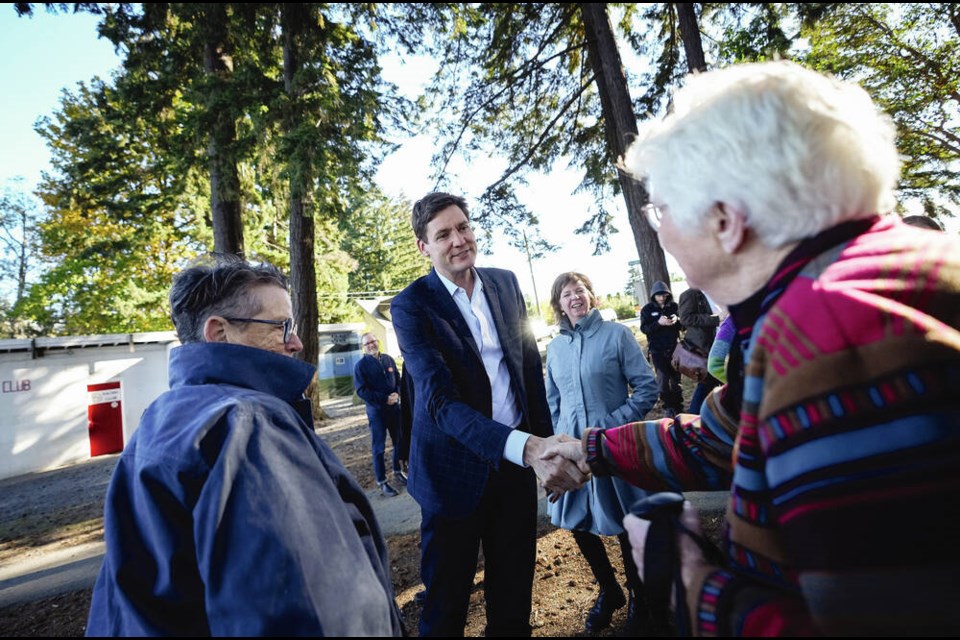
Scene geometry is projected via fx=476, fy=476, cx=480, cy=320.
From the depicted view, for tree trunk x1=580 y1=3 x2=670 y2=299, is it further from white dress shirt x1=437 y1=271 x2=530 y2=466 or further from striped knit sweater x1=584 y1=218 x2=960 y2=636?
striped knit sweater x1=584 y1=218 x2=960 y2=636

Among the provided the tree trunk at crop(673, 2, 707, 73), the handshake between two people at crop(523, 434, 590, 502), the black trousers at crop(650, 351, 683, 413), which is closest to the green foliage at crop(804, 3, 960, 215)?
the tree trunk at crop(673, 2, 707, 73)

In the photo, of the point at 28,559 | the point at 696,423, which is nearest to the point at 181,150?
the point at 28,559

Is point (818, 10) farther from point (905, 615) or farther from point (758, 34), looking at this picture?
point (905, 615)

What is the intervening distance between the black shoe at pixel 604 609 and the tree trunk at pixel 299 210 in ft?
18.4

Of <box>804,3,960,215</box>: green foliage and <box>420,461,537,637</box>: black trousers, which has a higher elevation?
<box>804,3,960,215</box>: green foliage

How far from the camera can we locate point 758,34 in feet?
27.2

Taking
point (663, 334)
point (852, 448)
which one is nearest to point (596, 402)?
point (852, 448)

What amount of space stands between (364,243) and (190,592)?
46.8m

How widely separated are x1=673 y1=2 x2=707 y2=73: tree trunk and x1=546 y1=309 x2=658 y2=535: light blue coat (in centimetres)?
713

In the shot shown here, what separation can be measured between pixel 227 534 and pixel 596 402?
2664mm

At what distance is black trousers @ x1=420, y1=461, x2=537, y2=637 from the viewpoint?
208 cm

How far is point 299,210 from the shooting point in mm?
9656

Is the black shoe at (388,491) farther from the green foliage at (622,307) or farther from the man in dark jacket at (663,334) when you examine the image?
the green foliage at (622,307)

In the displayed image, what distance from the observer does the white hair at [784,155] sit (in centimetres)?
90
